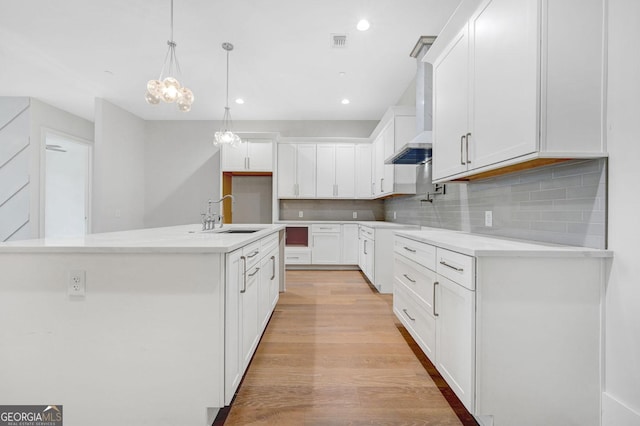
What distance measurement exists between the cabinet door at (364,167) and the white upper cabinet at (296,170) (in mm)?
832

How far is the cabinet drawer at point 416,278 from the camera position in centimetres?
170

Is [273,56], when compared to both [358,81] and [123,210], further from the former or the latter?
[123,210]

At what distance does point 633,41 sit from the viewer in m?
1.13

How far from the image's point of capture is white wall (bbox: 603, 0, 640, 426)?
113 cm

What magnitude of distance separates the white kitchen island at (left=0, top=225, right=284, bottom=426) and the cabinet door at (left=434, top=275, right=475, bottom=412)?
3.76 feet

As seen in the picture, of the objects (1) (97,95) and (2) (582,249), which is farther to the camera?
(1) (97,95)

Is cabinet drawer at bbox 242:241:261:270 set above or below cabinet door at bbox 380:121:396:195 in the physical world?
below

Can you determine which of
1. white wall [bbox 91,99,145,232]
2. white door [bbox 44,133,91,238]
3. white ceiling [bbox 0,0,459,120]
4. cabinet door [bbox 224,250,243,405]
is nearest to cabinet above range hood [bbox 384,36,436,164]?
white ceiling [bbox 0,0,459,120]

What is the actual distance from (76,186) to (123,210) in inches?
87.5

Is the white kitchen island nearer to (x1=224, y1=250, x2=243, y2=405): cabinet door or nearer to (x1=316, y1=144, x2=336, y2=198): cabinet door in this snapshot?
(x1=224, y1=250, x2=243, y2=405): cabinet door

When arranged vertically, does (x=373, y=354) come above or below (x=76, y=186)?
below

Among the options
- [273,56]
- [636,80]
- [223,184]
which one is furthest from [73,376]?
[223,184]

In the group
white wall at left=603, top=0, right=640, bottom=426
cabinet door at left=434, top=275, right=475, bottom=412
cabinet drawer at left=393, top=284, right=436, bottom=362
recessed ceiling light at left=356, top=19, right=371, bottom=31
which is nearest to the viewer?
white wall at left=603, top=0, right=640, bottom=426

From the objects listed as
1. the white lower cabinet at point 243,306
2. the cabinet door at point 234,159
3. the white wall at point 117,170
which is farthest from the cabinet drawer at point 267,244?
the white wall at point 117,170
